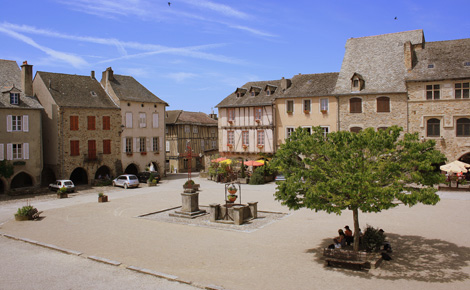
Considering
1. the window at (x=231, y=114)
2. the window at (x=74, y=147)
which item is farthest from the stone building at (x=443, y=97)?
the window at (x=74, y=147)

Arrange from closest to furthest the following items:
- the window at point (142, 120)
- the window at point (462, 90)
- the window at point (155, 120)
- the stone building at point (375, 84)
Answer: the window at point (462, 90) < the stone building at point (375, 84) < the window at point (142, 120) < the window at point (155, 120)

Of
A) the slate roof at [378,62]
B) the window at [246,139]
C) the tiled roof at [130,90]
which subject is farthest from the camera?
the window at [246,139]

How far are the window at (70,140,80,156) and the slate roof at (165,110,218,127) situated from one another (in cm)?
1359

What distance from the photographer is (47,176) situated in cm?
3288

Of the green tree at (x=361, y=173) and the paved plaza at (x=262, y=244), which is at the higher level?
the green tree at (x=361, y=173)

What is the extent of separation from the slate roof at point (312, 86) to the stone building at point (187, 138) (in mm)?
12795

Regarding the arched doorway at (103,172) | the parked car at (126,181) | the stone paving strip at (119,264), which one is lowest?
the stone paving strip at (119,264)

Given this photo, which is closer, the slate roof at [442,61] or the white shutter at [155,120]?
the slate roof at [442,61]

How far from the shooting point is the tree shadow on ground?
10078mm

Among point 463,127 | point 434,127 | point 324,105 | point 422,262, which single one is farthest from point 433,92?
point 422,262

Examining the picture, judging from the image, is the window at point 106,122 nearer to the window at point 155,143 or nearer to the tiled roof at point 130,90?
the tiled roof at point 130,90

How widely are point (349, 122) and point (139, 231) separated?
20.5 metres

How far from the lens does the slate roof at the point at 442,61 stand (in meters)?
27.4

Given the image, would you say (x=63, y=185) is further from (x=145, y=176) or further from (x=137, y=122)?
(x=137, y=122)
